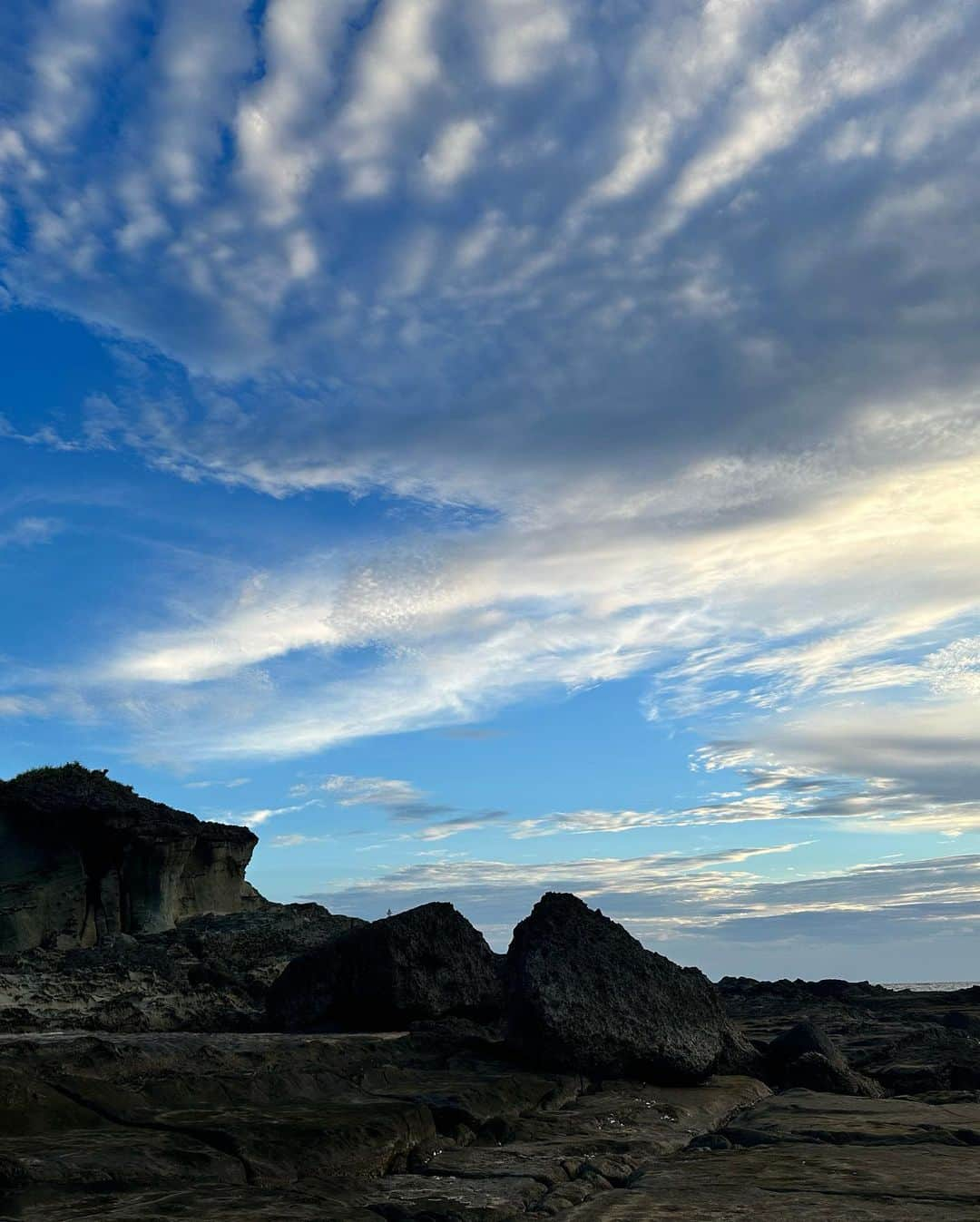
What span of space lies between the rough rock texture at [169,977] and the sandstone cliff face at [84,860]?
383 cm

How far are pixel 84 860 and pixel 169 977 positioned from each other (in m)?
13.6

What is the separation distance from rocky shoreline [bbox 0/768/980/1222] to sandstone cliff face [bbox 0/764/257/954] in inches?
530

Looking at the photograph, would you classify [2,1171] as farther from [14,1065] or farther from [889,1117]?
[889,1117]

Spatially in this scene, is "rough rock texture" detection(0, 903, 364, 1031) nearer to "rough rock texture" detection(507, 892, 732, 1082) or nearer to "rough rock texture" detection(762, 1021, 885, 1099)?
"rough rock texture" detection(507, 892, 732, 1082)

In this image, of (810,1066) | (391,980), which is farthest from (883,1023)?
(391,980)

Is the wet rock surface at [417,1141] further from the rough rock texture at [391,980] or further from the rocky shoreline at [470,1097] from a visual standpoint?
the rough rock texture at [391,980]

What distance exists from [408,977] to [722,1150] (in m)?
4.43

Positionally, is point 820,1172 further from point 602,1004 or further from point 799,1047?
point 799,1047

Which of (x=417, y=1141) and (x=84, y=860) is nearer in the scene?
(x=417, y=1141)

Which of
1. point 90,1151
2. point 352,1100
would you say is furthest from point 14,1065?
point 352,1100

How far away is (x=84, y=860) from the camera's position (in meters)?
28.9

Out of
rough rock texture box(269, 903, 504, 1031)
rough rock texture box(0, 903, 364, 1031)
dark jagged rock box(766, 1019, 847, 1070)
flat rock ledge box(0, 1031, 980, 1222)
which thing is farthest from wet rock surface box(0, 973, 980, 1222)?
rough rock texture box(0, 903, 364, 1031)

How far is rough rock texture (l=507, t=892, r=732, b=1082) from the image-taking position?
851 cm

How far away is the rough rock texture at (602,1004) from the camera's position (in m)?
8.51
